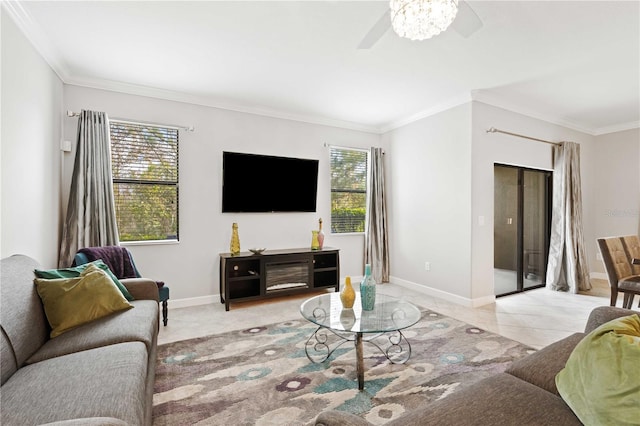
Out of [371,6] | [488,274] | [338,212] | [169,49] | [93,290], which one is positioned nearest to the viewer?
[93,290]

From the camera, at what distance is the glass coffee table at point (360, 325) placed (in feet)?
6.88

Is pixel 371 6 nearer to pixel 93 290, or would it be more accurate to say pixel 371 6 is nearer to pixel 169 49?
pixel 169 49

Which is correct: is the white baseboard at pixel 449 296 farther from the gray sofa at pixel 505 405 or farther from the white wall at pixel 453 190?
the gray sofa at pixel 505 405

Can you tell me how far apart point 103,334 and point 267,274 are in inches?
90.9

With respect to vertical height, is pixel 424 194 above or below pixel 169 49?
below

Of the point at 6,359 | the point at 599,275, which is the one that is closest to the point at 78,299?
the point at 6,359

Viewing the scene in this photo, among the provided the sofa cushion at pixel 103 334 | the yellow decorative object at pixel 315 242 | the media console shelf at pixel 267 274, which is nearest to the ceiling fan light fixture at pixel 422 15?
the sofa cushion at pixel 103 334

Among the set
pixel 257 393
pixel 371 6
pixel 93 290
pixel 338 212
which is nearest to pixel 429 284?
pixel 338 212

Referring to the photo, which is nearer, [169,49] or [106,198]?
[169,49]

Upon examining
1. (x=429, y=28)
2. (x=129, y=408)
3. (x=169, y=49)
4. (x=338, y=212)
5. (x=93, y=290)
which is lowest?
(x=129, y=408)

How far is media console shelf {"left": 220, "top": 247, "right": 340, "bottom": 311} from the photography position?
384 cm

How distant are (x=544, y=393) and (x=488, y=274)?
301 cm

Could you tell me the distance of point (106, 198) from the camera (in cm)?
335

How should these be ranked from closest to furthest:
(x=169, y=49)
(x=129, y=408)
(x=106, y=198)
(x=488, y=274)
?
(x=129, y=408)
(x=169, y=49)
(x=106, y=198)
(x=488, y=274)
